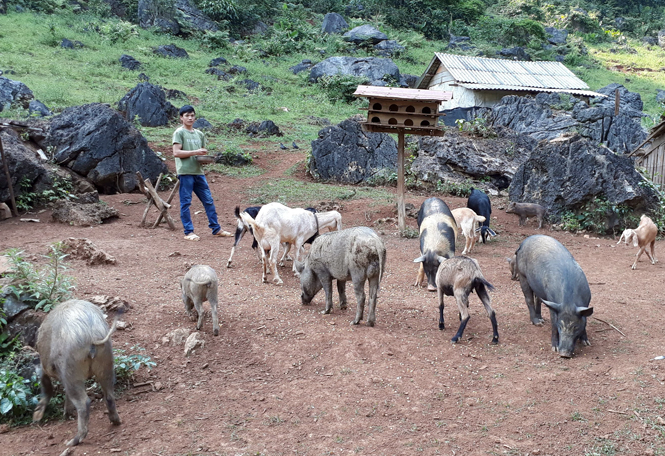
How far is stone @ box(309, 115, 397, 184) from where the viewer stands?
50.5 feet

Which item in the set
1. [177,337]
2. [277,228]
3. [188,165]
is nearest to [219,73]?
[188,165]

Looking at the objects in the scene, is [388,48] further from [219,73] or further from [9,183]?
[9,183]

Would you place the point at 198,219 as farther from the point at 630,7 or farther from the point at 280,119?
the point at 630,7

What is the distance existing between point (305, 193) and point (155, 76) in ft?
45.0

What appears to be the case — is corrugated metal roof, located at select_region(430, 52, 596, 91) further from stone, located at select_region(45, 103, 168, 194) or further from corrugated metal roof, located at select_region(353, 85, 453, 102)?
stone, located at select_region(45, 103, 168, 194)

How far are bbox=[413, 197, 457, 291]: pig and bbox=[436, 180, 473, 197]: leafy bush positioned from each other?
6067 mm

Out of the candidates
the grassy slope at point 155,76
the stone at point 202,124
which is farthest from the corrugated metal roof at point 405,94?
the stone at point 202,124

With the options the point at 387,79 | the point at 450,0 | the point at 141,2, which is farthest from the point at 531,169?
the point at 450,0

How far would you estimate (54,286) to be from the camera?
489cm

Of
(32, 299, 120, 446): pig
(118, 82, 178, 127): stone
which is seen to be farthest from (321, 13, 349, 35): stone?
(32, 299, 120, 446): pig

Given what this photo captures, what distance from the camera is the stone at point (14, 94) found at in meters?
15.9

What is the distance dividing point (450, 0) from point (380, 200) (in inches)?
1342

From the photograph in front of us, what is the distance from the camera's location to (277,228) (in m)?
7.45

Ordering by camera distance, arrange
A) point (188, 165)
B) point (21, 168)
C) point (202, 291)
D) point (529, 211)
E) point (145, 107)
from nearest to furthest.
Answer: point (202, 291) < point (188, 165) < point (21, 168) < point (529, 211) < point (145, 107)
